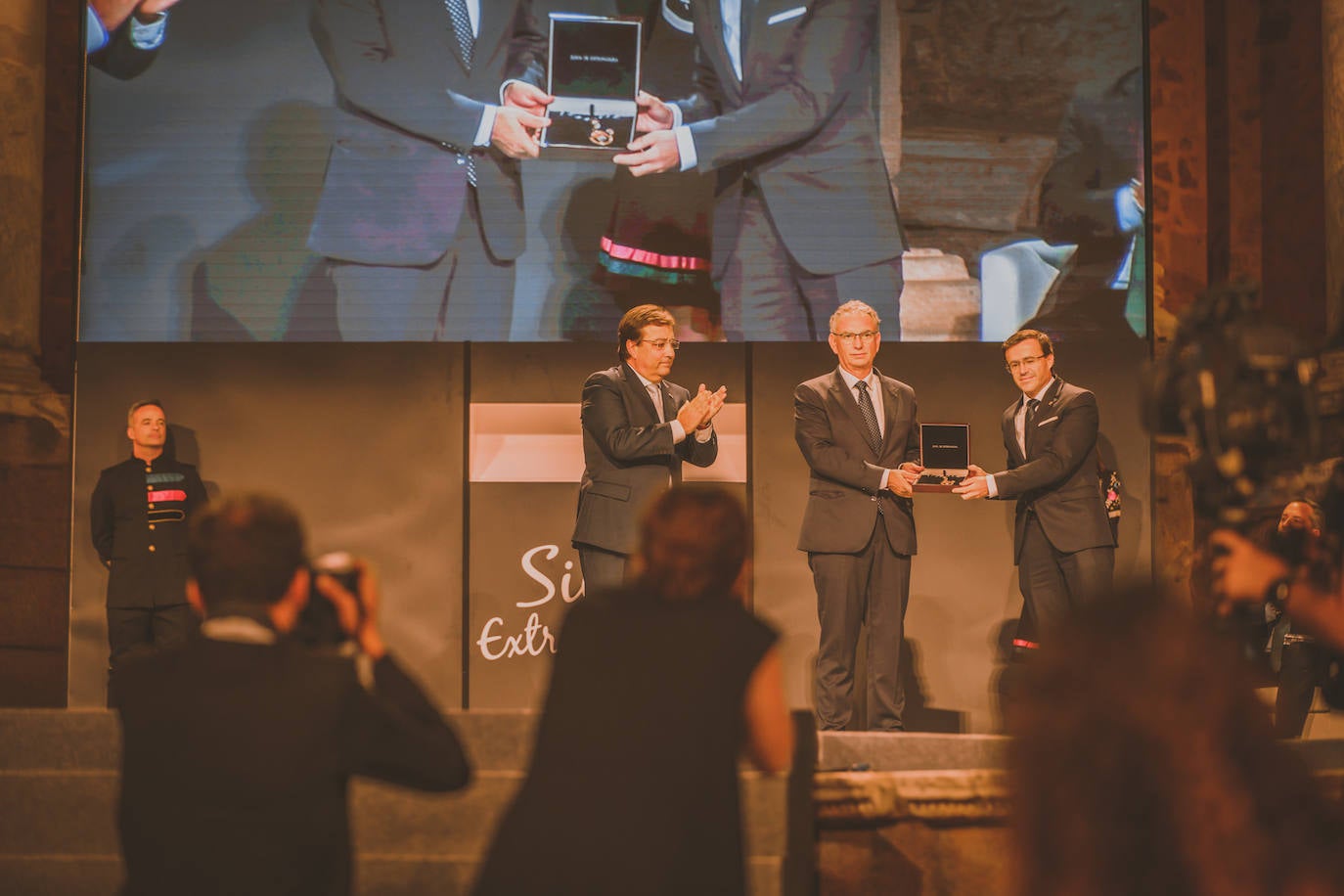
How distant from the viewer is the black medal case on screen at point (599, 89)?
723cm

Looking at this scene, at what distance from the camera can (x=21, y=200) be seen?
6.74 meters

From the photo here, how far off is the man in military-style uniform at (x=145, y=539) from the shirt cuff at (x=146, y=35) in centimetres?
218

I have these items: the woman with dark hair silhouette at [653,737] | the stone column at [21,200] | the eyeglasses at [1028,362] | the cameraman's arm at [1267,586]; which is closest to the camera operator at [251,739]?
the woman with dark hair silhouette at [653,737]

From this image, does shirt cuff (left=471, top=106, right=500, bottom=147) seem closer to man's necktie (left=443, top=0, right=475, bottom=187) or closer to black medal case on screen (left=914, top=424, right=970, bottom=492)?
man's necktie (left=443, top=0, right=475, bottom=187)

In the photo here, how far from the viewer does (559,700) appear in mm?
2119

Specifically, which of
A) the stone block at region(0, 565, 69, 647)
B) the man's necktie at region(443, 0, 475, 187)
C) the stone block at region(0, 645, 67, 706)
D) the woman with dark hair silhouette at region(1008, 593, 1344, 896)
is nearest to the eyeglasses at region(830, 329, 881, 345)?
the man's necktie at region(443, 0, 475, 187)

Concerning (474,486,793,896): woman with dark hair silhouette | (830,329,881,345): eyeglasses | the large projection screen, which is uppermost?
the large projection screen

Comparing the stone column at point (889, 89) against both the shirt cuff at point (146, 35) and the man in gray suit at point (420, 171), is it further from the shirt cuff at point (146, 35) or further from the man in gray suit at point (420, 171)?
the shirt cuff at point (146, 35)

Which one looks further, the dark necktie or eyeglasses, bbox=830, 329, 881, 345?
the dark necktie

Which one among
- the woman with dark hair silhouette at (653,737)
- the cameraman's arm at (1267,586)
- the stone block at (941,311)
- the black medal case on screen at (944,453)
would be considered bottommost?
the woman with dark hair silhouette at (653,737)

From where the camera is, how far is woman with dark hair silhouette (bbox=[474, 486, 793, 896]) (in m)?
2.02

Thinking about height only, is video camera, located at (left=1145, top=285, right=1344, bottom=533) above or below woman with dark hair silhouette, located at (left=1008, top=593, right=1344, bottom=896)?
above

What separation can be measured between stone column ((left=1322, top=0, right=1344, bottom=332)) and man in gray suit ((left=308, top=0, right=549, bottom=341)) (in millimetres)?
4040

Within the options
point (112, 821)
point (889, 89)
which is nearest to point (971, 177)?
point (889, 89)
